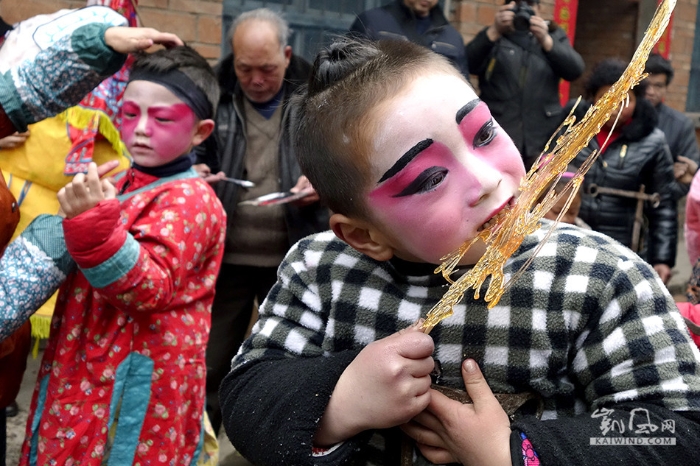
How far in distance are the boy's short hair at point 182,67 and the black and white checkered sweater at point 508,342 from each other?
1249 millimetres

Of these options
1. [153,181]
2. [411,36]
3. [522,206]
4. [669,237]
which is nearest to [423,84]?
[522,206]

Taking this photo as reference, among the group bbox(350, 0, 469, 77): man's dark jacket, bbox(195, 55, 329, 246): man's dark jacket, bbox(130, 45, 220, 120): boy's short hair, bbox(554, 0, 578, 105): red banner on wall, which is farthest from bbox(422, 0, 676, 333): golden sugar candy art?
bbox(554, 0, 578, 105): red banner on wall

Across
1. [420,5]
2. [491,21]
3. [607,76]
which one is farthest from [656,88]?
[420,5]

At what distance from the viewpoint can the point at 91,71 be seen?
191 centimetres

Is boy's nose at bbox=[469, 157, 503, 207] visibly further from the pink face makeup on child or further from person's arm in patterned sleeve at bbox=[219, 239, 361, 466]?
the pink face makeup on child

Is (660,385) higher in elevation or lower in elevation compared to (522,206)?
lower

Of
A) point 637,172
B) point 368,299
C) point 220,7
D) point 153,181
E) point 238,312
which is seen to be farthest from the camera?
point 220,7

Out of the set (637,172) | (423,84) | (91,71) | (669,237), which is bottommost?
(669,237)

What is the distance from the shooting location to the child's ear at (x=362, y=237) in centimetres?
116

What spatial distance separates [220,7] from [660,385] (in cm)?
404

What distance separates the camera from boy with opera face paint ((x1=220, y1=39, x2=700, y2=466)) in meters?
1.03

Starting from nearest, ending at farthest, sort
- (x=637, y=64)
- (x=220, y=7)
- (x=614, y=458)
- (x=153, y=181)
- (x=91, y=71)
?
(x=637, y=64) < (x=614, y=458) < (x=91, y=71) < (x=153, y=181) < (x=220, y=7)

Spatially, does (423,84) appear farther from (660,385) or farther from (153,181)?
(153,181)

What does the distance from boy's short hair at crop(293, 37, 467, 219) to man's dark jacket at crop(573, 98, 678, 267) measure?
268 centimetres
